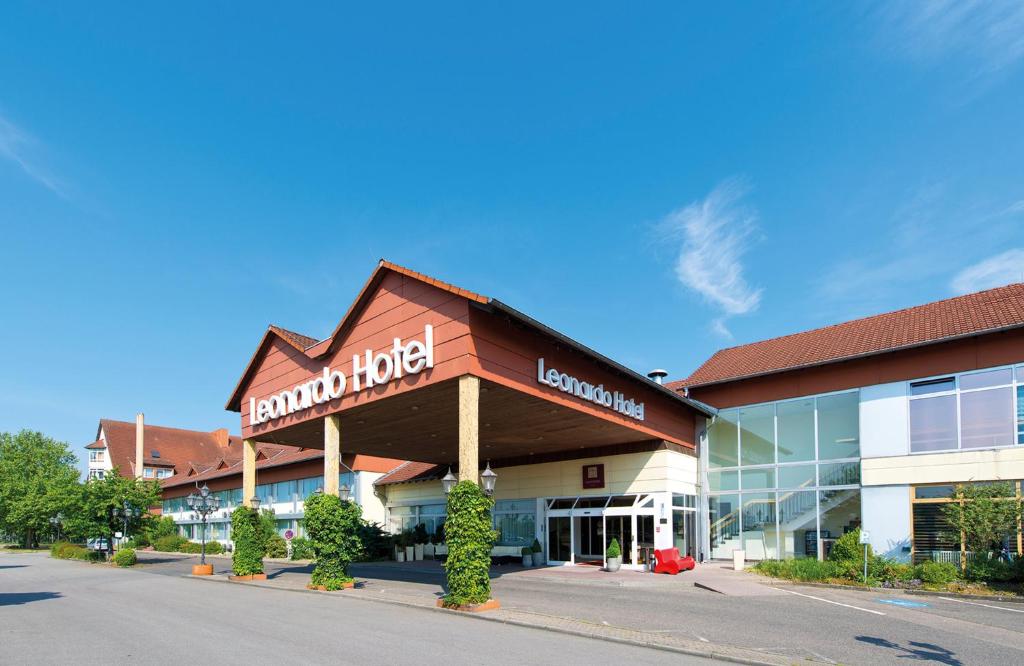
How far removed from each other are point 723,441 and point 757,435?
144 centimetres

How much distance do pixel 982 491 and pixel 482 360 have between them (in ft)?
46.4

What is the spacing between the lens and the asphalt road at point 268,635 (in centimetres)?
895

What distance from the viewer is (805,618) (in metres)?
13.0

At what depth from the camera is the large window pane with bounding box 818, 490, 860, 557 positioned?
70.4ft

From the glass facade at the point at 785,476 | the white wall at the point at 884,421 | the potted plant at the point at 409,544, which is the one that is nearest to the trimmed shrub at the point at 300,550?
the potted plant at the point at 409,544

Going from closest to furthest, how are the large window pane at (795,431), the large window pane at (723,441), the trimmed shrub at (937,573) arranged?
the trimmed shrub at (937,573)
the large window pane at (795,431)
the large window pane at (723,441)

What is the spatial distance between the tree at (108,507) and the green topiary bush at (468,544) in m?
30.7

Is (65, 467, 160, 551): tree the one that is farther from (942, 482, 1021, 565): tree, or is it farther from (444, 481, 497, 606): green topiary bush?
(942, 482, 1021, 565): tree

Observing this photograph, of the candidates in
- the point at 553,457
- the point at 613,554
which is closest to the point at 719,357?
the point at 553,457

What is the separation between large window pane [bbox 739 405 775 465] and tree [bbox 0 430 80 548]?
34669mm

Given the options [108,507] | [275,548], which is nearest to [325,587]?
[275,548]

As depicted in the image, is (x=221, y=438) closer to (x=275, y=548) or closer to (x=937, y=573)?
(x=275, y=548)

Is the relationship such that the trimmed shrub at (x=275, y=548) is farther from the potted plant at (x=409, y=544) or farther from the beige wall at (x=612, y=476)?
the beige wall at (x=612, y=476)

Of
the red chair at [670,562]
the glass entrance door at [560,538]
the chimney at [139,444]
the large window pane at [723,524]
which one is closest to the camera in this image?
the red chair at [670,562]
